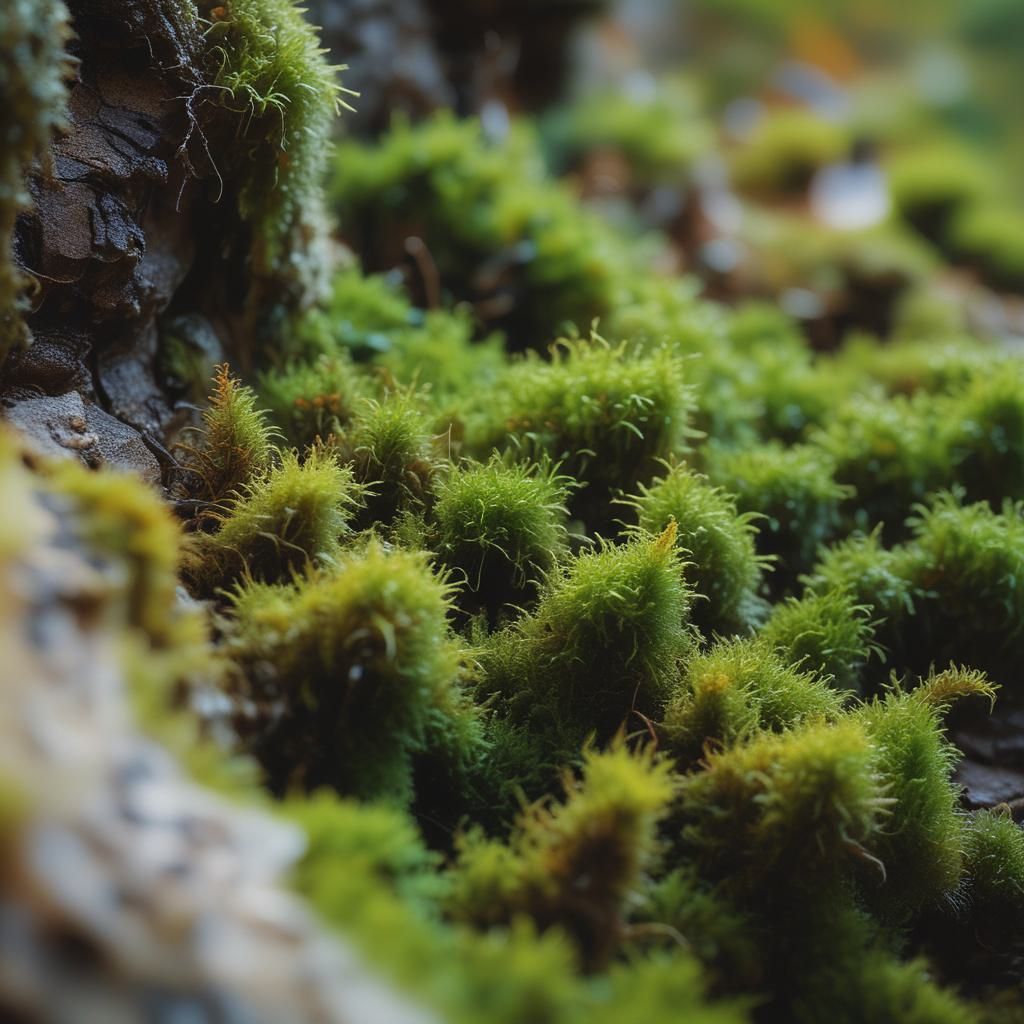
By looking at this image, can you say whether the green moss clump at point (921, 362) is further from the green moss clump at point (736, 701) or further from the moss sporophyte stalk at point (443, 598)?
the green moss clump at point (736, 701)

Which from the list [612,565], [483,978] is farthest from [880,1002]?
[612,565]

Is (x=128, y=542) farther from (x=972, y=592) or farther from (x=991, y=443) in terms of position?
(x=991, y=443)

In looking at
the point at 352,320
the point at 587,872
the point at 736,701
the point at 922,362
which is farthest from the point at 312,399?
the point at 922,362

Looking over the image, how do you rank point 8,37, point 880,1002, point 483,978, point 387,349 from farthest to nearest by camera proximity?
point 387,349 < point 880,1002 < point 8,37 < point 483,978

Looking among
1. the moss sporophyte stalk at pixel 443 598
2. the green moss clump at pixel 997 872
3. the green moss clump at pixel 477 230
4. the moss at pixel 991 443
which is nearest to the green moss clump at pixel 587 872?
the moss sporophyte stalk at pixel 443 598

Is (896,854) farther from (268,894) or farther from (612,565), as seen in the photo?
(268,894)

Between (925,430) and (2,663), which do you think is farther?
(925,430)
